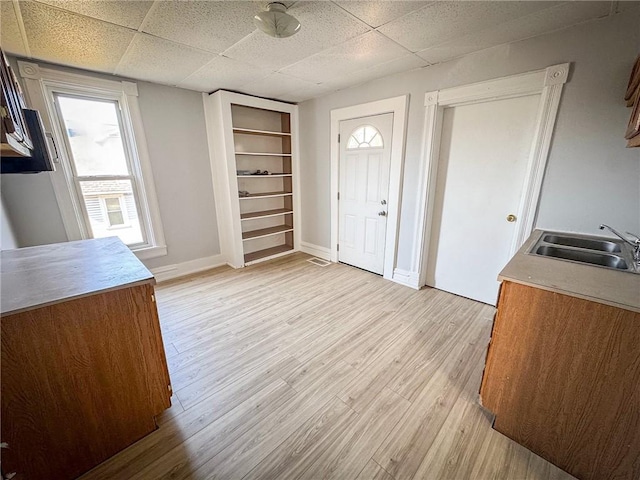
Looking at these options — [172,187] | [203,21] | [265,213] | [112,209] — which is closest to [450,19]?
[203,21]

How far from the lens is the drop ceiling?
158 cm

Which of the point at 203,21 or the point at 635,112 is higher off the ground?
the point at 203,21

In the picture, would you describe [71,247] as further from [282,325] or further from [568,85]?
[568,85]

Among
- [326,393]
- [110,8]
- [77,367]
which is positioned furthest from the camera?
[326,393]

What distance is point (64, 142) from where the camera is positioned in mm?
2590

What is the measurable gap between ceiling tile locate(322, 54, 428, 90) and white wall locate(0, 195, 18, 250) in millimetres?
3366

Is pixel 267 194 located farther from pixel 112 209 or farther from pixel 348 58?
pixel 348 58

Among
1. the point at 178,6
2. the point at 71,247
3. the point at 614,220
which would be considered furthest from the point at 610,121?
the point at 71,247

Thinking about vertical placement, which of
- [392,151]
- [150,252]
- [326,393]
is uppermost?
[392,151]

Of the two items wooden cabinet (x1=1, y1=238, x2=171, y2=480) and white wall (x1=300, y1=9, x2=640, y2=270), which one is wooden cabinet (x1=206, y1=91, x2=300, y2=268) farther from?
white wall (x1=300, y1=9, x2=640, y2=270)

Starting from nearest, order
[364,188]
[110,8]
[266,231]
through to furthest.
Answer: [110,8], [364,188], [266,231]

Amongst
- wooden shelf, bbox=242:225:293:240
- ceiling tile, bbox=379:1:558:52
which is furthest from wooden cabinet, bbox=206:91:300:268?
ceiling tile, bbox=379:1:558:52

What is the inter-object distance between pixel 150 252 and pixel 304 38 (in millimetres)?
2967

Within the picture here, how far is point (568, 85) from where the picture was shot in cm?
190
